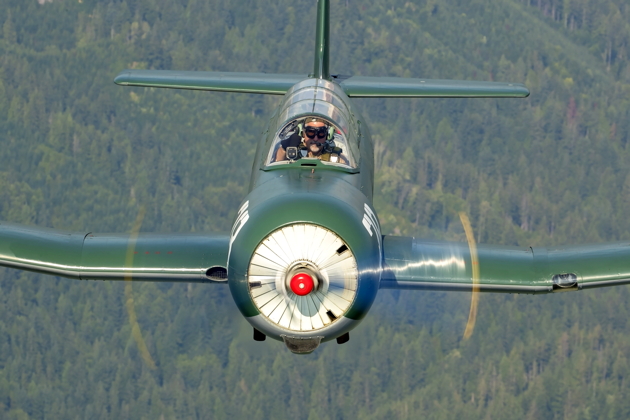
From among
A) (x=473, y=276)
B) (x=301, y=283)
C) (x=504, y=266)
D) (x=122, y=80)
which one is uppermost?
(x=122, y=80)

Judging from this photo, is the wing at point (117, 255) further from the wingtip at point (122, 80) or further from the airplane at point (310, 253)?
the wingtip at point (122, 80)

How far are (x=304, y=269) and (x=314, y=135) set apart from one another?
19.8ft

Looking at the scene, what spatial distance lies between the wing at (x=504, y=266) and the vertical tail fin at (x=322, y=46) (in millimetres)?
10022

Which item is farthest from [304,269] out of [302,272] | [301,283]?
[301,283]

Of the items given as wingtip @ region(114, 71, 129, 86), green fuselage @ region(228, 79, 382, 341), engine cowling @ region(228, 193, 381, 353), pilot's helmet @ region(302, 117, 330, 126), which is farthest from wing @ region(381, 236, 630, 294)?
wingtip @ region(114, 71, 129, 86)

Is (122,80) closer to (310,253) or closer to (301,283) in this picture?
(310,253)

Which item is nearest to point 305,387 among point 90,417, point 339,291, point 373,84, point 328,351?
point 328,351

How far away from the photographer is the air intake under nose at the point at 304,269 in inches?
1110

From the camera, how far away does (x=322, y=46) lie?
41844 mm

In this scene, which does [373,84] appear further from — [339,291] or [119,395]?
[119,395]

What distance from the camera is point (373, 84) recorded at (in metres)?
41.3

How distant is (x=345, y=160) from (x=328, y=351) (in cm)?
14982

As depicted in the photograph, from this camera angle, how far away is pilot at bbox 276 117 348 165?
1297 inches

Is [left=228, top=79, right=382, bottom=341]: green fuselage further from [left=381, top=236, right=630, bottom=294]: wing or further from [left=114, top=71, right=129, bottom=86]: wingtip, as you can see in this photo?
[left=114, top=71, right=129, bottom=86]: wingtip
